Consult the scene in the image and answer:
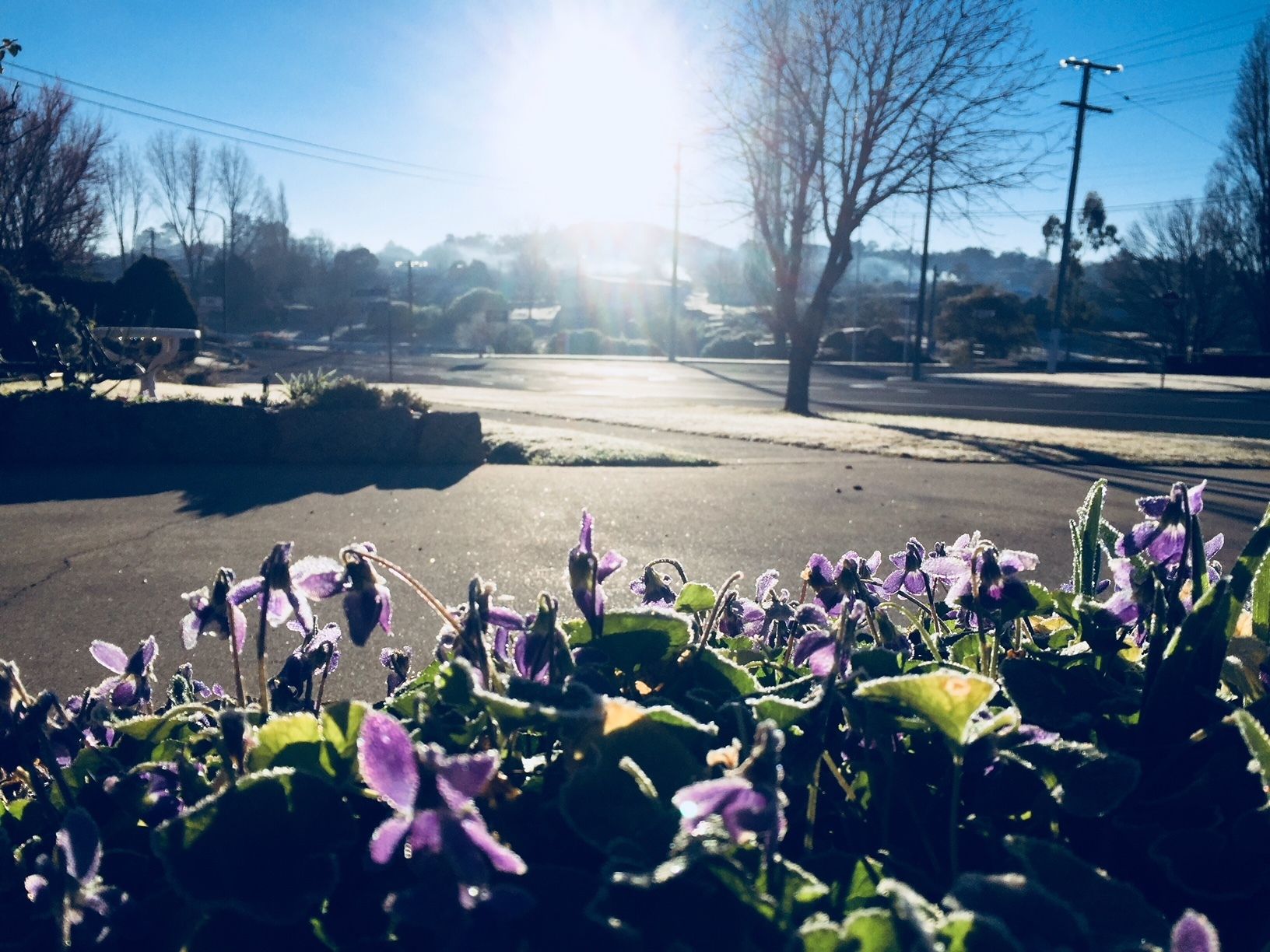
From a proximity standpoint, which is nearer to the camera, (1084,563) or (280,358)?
(1084,563)

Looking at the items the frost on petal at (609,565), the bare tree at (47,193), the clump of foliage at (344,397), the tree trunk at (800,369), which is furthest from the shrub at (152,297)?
the frost on petal at (609,565)

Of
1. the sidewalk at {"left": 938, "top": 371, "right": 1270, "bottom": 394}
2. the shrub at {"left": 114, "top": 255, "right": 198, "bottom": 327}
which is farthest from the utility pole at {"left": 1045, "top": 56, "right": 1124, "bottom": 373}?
the shrub at {"left": 114, "top": 255, "right": 198, "bottom": 327}

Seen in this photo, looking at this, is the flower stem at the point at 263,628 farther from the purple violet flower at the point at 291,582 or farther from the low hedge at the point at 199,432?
the low hedge at the point at 199,432

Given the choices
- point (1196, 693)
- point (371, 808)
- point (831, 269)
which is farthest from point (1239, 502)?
point (831, 269)

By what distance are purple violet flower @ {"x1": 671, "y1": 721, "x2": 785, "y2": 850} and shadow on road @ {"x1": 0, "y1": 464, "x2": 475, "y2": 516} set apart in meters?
5.95

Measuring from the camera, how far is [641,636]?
101cm

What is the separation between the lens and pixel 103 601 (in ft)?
13.6

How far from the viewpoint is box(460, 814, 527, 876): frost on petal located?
592mm

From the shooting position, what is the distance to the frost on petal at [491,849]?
1.94 ft

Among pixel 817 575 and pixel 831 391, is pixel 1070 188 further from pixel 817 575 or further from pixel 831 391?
pixel 817 575

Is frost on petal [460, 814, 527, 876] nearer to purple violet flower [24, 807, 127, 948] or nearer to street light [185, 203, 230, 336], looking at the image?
purple violet flower [24, 807, 127, 948]

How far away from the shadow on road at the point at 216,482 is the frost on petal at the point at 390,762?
19.1 ft

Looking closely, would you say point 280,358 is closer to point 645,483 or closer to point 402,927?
point 645,483

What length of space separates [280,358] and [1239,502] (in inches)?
1402
